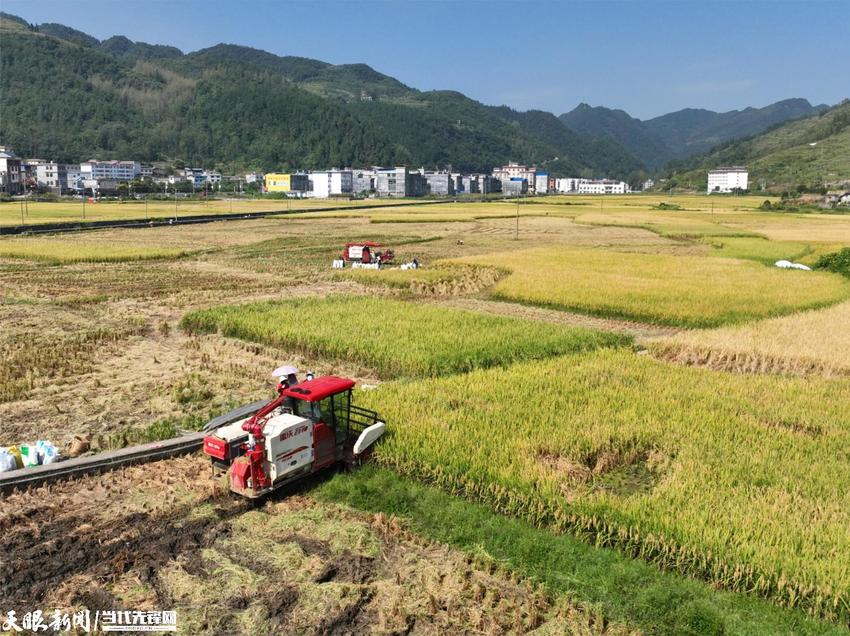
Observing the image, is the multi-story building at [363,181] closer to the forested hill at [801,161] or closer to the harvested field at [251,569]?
the forested hill at [801,161]

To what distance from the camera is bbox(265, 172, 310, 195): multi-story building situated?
5832 inches

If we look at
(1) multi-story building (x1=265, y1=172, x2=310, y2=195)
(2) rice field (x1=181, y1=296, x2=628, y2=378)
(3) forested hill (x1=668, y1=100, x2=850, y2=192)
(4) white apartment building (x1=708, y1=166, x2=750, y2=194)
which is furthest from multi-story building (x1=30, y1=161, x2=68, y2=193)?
(4) white apartment building (x1=708, y1=166, x2=750, y2=194)

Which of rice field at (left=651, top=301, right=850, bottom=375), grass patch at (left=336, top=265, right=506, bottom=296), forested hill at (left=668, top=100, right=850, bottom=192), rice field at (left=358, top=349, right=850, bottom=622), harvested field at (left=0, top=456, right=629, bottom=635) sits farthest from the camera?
forested hill at (left=668, top=100, right=850, bottom=192)

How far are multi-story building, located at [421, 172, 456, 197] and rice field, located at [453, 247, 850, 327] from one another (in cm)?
14715

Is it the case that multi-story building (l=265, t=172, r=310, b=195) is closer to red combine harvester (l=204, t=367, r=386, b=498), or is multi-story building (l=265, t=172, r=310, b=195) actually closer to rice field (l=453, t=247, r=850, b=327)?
rice field (l=453, t=247, r=850, b=327)

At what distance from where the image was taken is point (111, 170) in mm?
142375

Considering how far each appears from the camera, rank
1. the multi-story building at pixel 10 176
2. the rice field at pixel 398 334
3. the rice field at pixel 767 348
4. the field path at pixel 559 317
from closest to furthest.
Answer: the rice field at pixel 398 334
the rice field at pixel 767 348
the field path at pixel 559 317
the multi-story building at pixel 10 176

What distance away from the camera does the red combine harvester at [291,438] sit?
7219mm

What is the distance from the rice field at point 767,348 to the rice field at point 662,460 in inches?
60.5

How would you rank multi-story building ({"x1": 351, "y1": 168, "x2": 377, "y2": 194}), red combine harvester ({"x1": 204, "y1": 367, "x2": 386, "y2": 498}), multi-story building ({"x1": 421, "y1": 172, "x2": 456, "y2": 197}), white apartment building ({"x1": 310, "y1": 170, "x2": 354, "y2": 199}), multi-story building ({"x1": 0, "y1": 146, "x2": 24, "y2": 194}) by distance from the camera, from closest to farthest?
red combine harvester ({"x1": 204, "y1": 367, "x2": 386, "y2": 498}) < multi-story building ({"x1": 0, "y1": 146, "x2": 24, "y2": 194}) < white apartment building ({"x1": 310, "y1": 170, "x2": 354, "y2": 199}) < multi-story building ({"x1": 351, "y1": 168, "x2": 377, "y2": 194}) < multi-story building ({"x1": 421, "y1": 172, "x2": 456, "y2": 197})

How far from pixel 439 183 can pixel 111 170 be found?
8345cm

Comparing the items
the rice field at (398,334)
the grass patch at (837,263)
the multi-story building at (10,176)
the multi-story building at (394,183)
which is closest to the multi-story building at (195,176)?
the multi-story building at (10,176)

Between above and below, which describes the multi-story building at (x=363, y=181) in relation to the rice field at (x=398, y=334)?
above

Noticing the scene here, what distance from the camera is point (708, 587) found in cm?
588
